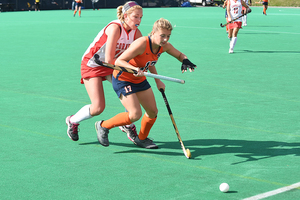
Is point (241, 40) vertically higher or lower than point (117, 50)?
lower

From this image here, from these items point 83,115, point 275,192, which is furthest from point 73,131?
point 275,192

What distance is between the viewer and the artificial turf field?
15.7 feet

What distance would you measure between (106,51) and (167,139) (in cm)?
155

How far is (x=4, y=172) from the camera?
5.16m

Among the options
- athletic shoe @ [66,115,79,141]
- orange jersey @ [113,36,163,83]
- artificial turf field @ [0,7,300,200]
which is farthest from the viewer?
athletic shoe @ [66,115,79,141]

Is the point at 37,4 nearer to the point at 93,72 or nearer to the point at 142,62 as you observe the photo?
the point at 93,72

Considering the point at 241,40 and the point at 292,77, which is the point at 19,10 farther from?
the point at 292,77

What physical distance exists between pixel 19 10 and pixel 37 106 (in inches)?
1590

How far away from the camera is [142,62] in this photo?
5.67 meters

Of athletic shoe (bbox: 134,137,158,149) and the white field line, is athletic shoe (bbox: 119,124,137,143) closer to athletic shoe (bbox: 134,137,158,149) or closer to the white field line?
athletic shoe (bbox: 134,137,158,149)

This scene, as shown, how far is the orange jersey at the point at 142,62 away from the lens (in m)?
5.57

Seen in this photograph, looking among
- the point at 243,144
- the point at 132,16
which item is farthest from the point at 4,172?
the point at 243,144

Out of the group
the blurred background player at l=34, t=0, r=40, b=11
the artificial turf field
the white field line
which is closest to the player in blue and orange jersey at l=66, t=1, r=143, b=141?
the artificial turf field

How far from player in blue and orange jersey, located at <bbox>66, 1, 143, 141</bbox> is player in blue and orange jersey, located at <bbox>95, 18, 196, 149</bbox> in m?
0.24
